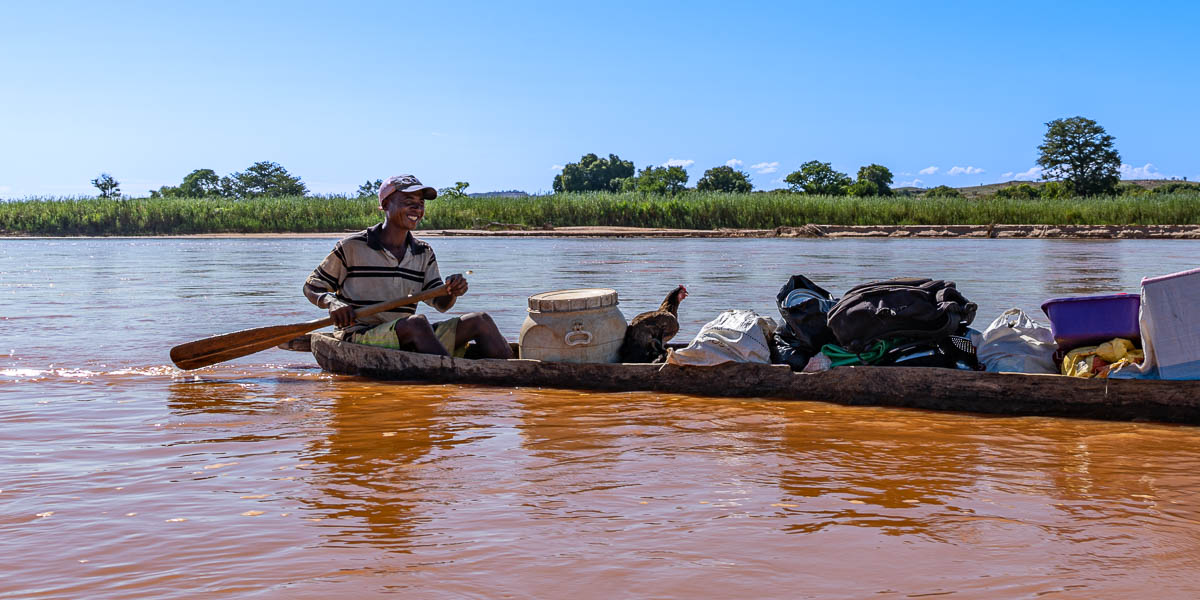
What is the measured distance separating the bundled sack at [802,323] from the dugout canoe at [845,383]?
219 mm

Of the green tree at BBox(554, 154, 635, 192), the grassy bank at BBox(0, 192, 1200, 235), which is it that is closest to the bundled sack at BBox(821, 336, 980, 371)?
the grassy bank at BBox(0, 192, 1200, 235)

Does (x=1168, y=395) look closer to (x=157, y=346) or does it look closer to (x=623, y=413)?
(x=623, y=413)

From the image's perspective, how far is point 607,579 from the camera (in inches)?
104

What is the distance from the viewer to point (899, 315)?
483 centimetres

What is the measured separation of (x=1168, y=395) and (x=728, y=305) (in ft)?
21.7

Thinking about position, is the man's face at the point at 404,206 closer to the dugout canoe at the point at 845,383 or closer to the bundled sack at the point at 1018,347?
the dugout canoe at the point at 845,383

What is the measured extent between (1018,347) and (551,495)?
2526 mm

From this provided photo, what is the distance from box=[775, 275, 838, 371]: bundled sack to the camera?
514 centimetres

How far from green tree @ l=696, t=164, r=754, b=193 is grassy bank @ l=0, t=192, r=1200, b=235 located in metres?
29.9

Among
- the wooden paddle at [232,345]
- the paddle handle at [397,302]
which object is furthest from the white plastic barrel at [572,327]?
the wooden paddle at [232,345]

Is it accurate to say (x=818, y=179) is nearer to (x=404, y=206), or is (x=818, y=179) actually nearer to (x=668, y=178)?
(x=668, y=178)

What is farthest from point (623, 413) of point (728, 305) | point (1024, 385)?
point (728, 305)

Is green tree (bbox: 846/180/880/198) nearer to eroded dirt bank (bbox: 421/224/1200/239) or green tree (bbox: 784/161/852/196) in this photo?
green tree (bbox: 784/161/852/196)

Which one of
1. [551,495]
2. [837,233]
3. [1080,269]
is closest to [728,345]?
[551,495]
